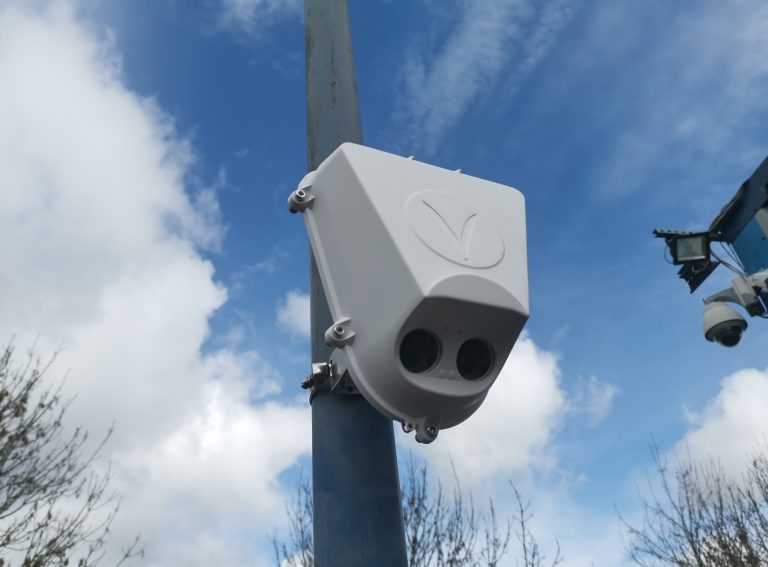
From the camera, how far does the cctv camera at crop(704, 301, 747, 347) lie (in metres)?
4.35

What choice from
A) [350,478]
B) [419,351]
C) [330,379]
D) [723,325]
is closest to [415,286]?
[419,351]

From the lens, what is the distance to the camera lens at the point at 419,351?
1.52 m

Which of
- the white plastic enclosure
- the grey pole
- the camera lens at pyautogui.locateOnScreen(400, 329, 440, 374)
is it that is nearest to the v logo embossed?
the white plastic enclosure

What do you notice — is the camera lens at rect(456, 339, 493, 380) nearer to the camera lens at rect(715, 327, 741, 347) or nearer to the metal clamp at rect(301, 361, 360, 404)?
the metal clamp at rect(301, 361, 360, 404)

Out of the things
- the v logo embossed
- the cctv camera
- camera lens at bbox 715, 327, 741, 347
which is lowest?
the v logo embossed

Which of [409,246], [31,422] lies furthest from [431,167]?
[31,422]

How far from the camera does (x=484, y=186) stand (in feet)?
6.10

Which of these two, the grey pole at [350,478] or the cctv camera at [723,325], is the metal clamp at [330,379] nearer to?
the grey pole at [350,478]

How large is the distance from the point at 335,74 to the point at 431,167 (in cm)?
70

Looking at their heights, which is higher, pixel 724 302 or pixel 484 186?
pixel 724 302

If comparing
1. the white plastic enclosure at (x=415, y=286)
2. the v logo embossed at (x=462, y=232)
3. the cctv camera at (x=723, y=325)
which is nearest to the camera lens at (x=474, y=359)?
the white plastic enclosure at (x=415, y=286)

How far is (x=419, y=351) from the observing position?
153 centimetres

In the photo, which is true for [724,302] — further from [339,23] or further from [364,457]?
[364,457]

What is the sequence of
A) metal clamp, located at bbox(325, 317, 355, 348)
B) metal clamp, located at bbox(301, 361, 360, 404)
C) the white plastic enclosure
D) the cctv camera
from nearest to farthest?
the white plastic enclosure → metal clamp, located at bbox(325, 317, 355, 348) → metal clamp, located at bbox(301, 361, 360, 404) → the cctv camera
